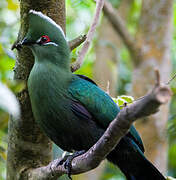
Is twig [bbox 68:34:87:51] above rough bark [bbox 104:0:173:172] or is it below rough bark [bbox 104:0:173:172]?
above

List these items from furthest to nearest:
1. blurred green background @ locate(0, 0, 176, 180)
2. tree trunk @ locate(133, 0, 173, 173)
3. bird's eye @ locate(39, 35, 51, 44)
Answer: tree trunk @ locate(133, 0, 173, 173) → blurred green background @ locate(0, 0, 176, 180) → bird's eye @ locate(39, 35, 51, 44)

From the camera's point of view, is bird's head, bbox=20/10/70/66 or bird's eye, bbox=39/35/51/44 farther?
bird's eye, bbox=39/35/51/44

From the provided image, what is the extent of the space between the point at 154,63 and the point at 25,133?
3077 millimetres

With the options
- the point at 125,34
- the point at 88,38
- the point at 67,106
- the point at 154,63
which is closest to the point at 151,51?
the point at 154,63

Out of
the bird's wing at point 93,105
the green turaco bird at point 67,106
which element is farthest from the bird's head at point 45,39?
the bird's wing at point 93,105

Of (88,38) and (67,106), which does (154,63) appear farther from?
(67,106)

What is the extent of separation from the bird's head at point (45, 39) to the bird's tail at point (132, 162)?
89cm

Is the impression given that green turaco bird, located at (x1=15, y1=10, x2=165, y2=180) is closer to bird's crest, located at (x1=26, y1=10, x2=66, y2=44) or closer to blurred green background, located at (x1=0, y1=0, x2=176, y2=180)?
bird's crest, located at (x1=26, y1=10, x2=66, y2=44)

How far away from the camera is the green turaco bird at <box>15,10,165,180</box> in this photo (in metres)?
2.66

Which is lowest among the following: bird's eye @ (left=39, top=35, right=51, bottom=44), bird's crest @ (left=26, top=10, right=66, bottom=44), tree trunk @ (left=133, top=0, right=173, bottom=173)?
tree trunk @ (left=133, top=0, right=173, bottom=173)

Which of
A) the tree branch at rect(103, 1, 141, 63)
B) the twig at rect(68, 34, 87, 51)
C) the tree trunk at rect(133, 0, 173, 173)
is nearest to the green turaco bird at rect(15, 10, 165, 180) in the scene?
the twig at rect(68, 34, 87, 51)

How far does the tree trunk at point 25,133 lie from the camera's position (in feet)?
9.15

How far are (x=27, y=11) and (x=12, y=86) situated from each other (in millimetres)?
1507

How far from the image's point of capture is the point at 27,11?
8.78 ft
